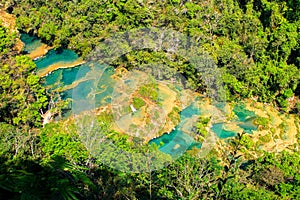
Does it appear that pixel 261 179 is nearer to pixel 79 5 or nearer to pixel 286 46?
pixel 286 46

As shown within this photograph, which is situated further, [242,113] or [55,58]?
[55,58]

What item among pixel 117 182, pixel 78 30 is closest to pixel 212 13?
pixel 78 30

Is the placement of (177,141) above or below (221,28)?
below

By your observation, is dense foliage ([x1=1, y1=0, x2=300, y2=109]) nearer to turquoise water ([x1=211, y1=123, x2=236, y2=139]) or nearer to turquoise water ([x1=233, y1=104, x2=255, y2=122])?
turquoise water ([x1=233, y1=104, x2=255, y2=122])

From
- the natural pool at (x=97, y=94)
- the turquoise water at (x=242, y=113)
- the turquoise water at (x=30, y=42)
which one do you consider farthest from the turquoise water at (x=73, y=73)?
the turquoise water at (x=242, y=113)

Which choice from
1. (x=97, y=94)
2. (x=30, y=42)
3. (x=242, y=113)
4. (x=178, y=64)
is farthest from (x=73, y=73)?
(x=242, y=113)

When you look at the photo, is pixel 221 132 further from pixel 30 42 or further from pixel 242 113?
pixel 30 42
